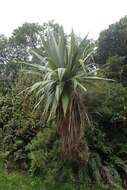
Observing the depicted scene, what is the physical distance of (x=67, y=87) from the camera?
6484 mm

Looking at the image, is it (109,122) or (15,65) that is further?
(15,65)

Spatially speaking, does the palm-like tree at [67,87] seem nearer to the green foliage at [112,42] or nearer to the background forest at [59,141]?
the background forest at [59,141]

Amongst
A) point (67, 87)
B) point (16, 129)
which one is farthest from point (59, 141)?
point (16, 129)

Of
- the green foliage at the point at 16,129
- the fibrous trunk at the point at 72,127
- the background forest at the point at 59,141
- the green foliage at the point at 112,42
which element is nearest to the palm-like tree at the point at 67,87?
the fibrous trunk at the point at 72,127

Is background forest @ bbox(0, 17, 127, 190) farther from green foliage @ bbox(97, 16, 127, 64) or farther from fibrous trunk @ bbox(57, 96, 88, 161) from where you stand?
green foliage @ bbox(97, 16, 127, 64)

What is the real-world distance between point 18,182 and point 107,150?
84.8 inches

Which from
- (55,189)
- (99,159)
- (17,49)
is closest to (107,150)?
(99,159)

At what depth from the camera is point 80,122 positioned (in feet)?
21.1

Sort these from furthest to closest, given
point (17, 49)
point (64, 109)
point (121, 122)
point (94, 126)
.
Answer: point (17, 49)
point (121, 122)
point (94, 126)
point (64, 109)

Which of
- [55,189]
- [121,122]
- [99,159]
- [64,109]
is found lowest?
[55,189]

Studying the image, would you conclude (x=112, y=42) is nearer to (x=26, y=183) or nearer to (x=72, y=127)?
(x=72, y=127)

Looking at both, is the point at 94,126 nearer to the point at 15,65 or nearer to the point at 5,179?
the point at 5,179

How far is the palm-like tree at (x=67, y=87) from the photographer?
248 inches

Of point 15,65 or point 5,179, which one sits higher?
point 15,65
